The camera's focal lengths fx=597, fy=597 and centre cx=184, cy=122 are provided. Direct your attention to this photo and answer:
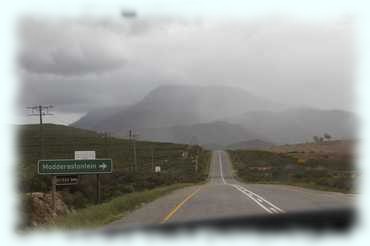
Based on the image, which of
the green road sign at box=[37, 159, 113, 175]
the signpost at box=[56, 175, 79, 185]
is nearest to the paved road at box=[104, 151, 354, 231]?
the green road sign at box=[37, 159, 113, 175]

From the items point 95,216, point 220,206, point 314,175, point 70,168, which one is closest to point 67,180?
point 70,168

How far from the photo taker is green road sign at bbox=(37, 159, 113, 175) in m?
26.7

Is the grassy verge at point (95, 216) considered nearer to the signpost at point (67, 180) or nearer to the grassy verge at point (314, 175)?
the signpost at point (67, 180)

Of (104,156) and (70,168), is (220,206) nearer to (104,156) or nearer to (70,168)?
(70,168)

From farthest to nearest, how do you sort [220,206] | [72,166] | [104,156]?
[104,156], [72,166], [220,206]

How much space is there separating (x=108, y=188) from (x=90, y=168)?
22.3 meters

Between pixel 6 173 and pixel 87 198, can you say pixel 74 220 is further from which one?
pixel 87 198

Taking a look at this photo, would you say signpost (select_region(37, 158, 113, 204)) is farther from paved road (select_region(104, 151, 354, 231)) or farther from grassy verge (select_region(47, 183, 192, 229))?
paved road (select_region(104, 151, 354, 231))

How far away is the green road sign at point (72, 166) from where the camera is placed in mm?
26656

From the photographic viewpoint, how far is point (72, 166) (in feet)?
90.4

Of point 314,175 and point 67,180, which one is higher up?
point 67,180

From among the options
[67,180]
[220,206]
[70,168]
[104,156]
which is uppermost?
[104,156]

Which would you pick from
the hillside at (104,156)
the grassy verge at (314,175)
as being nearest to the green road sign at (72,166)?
the hillside at (104,156)

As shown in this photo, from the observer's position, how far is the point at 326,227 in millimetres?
8891
